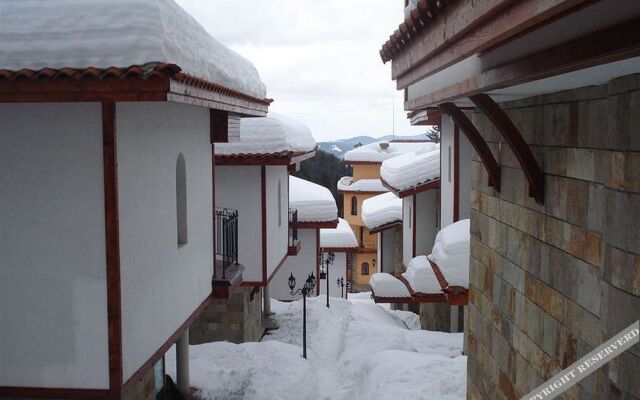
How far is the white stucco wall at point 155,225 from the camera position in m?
6.38

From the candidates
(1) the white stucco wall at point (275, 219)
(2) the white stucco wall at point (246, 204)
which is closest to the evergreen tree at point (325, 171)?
(1) the white stucco wall at point (275, 219)

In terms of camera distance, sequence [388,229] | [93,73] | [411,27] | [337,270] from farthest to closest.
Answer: [337,270], [388,229], [93,73], [411,27]

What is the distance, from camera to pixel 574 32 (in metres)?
2.96

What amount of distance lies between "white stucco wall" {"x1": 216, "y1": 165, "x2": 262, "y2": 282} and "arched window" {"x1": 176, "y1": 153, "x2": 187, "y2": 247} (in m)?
5.16

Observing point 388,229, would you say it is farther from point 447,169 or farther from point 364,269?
point 364,269

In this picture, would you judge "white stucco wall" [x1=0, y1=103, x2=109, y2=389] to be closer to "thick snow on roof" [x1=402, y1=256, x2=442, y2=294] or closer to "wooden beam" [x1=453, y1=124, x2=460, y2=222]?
"wooden beam" [x1=453, y1=124, x2=460, y2=222]

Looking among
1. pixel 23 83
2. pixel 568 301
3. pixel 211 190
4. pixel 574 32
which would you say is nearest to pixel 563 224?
pixel 568 301

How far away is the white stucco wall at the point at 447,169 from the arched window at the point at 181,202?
6.26 m

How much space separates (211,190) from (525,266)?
606 centimetres

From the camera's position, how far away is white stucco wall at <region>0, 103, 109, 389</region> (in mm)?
5984

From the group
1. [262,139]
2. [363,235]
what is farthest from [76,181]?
[363,235]

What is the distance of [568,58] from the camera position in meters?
3.00

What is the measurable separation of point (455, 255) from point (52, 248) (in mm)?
7062

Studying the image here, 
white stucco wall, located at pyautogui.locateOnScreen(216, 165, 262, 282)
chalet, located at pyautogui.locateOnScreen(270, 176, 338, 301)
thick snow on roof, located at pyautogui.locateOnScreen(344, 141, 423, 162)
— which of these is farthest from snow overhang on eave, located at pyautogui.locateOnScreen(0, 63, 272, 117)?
thick snow on roof, located at pyautogui.locateOnScreen(344, 141, 423, 162)
